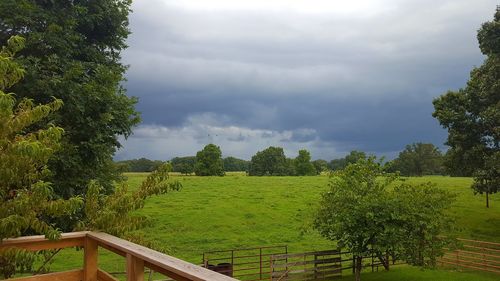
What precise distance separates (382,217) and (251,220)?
19.9 meters

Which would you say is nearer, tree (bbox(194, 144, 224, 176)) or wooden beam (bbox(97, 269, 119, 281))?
wooden beam (bbox(97, 269, 119, 281))

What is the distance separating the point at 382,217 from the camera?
773 inches

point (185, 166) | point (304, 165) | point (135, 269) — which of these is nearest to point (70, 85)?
point (135, 269)

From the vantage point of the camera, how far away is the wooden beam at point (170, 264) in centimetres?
274

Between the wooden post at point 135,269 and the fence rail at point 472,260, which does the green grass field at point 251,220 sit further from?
the wooden post at point 135,269

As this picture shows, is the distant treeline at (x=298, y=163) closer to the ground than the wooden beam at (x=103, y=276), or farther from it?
farther from it

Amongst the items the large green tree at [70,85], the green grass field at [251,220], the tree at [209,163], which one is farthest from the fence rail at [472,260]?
the tree at [209,163]

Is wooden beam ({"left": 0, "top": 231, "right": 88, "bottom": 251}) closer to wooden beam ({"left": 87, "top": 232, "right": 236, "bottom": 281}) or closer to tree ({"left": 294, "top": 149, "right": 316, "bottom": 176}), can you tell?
wooden beam ({"left": 87, "top": 232, "right": 236, "bottom": 281})

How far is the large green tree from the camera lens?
475 inches

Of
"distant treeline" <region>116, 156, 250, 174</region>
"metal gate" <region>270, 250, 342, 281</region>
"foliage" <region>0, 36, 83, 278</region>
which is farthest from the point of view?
"distant treeline" <region>116, 156, 250, 174</region>

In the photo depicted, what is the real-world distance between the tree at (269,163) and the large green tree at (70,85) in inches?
3607

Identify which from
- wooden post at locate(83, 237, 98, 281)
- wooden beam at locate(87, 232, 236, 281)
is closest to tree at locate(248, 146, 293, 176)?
wooden post at locate(83, 237, 98, 281)

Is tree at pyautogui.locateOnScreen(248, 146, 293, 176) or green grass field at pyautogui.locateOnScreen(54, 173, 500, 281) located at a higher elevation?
tree at pyautogui.locateOnScreen(248, 146, 293, 176)

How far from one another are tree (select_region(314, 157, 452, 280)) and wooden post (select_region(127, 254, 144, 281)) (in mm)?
16486
